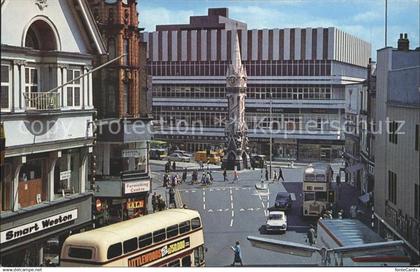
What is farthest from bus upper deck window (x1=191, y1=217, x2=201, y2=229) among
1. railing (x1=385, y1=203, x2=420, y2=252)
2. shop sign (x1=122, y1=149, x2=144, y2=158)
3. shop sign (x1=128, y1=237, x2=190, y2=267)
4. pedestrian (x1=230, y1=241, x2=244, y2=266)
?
railing (x1=385, y1=203, x2=420, y2=252)

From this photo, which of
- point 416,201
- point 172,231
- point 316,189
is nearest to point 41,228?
point 172,231

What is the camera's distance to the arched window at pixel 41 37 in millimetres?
10430

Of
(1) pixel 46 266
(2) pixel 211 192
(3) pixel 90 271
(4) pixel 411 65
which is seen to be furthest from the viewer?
(2) pixel 211 192

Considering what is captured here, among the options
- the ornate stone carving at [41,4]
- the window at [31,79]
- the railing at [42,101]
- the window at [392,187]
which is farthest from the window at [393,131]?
the ornate stone carving at [41,4]

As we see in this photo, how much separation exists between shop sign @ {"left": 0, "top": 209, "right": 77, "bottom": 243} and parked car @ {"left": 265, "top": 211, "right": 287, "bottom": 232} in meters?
3.05

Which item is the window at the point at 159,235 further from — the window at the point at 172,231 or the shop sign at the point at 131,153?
the shop sign at the point at 131,153

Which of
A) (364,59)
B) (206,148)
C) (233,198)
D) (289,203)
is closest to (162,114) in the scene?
(206,148)

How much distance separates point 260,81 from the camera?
1169cm

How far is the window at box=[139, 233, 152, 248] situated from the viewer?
9.55 metres

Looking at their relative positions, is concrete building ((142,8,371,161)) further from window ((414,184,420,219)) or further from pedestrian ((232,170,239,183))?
window ((414,184,420,219))

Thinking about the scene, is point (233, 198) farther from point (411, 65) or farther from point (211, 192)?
point (411, 65)

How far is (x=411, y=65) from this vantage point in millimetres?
10859

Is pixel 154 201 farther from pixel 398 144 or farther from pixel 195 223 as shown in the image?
pixel 398 144

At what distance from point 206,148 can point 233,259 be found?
6.66 ft
